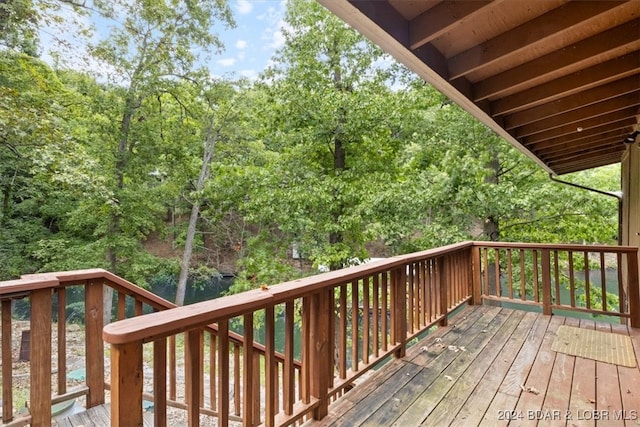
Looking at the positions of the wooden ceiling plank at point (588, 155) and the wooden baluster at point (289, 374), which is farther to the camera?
the wooden ceiling plank at point (588, 155)

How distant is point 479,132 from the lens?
261 inches

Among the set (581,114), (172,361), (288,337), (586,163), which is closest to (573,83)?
(581,114)

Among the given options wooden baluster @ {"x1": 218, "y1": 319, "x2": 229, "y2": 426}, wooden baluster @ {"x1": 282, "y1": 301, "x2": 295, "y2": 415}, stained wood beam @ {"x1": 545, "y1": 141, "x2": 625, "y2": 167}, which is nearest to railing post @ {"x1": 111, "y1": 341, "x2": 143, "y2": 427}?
wooden baluster @ {"x1": 218, "y1": 319, "x2": 229, "y2": 426}

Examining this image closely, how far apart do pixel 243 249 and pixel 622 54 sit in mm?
9251

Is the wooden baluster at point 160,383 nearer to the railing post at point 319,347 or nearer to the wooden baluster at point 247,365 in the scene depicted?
the wooden baluster at point 247,365

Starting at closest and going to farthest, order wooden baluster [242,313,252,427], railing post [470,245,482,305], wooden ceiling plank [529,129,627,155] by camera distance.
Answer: wooden baluster [242,313,252,427] < wooden ceiling plank [529,129,627,155] < railing post [470,245,482,305]

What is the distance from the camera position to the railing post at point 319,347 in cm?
192

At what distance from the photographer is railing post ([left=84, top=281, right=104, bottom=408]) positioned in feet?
7.03

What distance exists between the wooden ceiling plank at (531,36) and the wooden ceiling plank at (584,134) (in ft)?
7.56

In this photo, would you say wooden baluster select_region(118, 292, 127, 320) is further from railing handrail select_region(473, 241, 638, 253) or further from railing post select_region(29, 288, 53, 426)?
railing handrail select_region(473, 241, 638, 253)

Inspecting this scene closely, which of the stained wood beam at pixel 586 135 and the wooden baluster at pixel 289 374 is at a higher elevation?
the stained wood beam at pixel 586 135

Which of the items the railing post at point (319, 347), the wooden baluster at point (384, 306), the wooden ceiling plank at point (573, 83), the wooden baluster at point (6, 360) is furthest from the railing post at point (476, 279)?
the wooden baluster at point (6, 360)

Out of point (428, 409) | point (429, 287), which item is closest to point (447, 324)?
point (429, 287)

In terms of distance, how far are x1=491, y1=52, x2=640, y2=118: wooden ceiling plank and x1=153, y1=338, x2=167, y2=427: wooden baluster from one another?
3.10m
